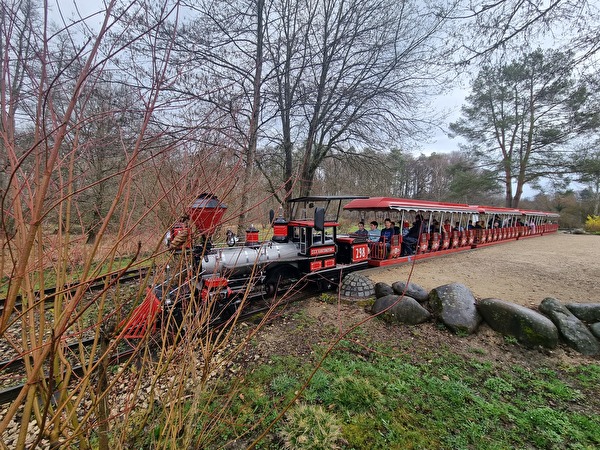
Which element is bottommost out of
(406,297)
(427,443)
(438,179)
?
(427,443)

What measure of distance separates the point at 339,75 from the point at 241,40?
13.6 ft

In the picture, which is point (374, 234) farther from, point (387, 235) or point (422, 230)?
point (422, 230)

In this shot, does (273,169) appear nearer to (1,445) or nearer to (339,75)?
(339,75)

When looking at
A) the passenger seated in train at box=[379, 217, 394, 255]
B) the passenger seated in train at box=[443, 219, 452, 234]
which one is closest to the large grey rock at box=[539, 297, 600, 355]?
the passenger seated in train at box=[379, 217, 394, 255]

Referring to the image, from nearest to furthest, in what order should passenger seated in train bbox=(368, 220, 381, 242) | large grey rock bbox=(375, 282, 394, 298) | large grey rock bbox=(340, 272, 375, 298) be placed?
large grey rock bbox=(375, 282, 394, 298), large grey rock bbox=(340, 272, 375, 298), passenger seated in train bbox=(368, 220, 381, 242)

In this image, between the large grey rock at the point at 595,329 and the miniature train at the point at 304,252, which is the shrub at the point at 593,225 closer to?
the miniature train at the point at 304,252

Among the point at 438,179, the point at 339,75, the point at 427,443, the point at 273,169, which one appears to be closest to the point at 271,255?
the point at 427,443

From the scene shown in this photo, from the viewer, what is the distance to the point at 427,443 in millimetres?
2383

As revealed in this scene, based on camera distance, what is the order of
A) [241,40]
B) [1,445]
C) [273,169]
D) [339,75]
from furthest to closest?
[273,169]
[339,75]
[241,40]
[1,445]

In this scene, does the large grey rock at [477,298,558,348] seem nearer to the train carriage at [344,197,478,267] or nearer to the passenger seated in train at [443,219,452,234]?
the train carriage at [344,197,478,267]

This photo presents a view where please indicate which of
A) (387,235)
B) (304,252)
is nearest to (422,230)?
(387,235)

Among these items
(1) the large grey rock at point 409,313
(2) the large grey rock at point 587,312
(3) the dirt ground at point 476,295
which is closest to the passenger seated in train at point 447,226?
(3) the dirt ground at point 476,295

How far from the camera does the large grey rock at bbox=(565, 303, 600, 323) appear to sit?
430cm

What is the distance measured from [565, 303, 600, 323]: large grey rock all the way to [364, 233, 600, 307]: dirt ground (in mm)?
601
